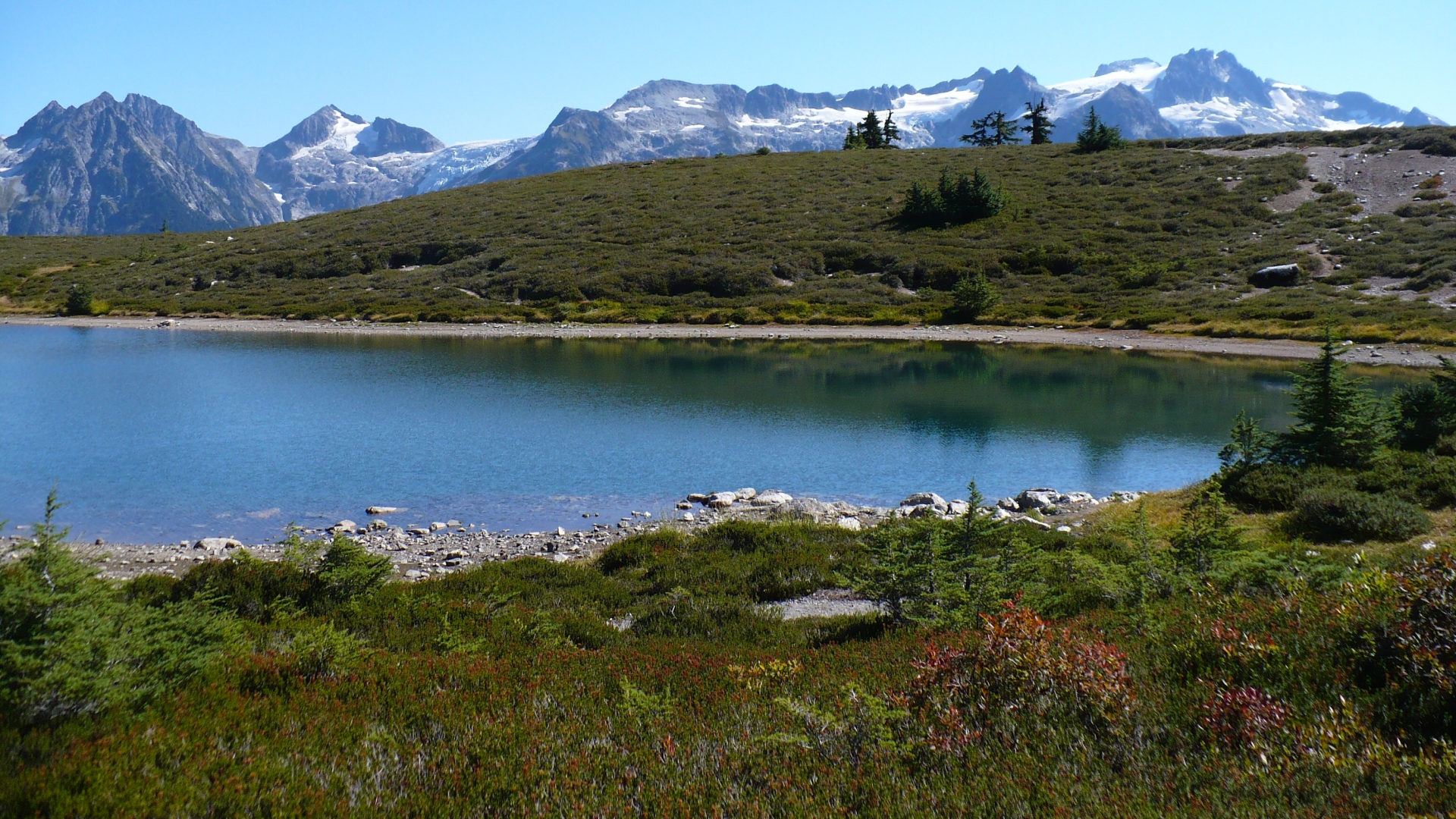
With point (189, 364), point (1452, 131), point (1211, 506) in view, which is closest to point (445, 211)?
point (189, 364)

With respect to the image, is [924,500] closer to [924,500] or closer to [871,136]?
[924,500]

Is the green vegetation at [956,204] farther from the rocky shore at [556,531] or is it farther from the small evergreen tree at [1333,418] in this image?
the small evergreen tree at [1333,418]

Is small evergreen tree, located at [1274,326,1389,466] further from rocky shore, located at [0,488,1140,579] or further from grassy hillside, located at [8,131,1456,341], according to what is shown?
grassy hillside, located at [8,131,1456,341]

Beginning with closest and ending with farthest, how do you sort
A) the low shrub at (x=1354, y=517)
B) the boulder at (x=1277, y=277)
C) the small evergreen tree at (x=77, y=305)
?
the low shrub at (x=1354, y=517)
the boulder at (x=1277, y=277)
the small evergreen tree at (x=77, y=305)

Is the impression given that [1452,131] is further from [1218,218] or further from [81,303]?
[81,303]

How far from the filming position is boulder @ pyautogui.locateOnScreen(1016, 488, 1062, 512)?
1670 centimetres

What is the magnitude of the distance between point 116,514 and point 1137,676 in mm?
17864

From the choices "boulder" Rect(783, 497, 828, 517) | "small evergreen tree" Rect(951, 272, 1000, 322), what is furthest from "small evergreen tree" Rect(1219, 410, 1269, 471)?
"small evergreen tree" Rect(951, 272, 1000, 322)

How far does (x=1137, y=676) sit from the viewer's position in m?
5.60

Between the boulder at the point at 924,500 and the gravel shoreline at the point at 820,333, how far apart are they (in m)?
29.2

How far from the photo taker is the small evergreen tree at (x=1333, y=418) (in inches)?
557

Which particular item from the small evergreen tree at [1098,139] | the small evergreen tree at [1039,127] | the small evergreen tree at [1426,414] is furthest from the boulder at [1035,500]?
Answer: the small evergreen tree at [1039,127]

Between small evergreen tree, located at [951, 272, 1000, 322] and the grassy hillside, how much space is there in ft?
3.87

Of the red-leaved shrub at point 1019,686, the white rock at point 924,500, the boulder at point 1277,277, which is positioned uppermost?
the boulder at point 1277,277
